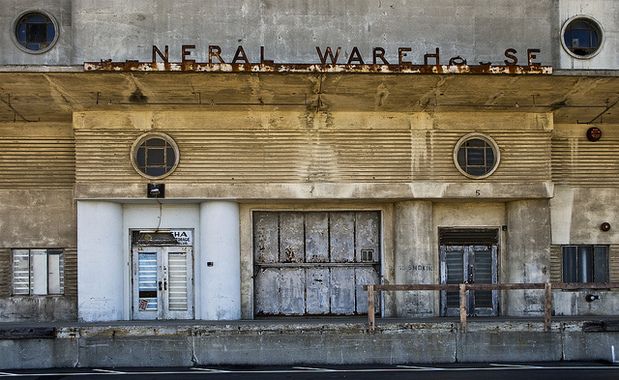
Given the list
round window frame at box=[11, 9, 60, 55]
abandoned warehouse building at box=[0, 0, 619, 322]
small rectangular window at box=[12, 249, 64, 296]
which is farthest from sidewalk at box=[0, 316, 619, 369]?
round window frame at box=[11, 9, 60, 55]

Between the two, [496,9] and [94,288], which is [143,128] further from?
[496,9]

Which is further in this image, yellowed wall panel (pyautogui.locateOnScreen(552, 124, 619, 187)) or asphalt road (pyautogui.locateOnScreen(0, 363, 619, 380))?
yellowed wall panel (pyautogui.locateOnScreen(552, 124, 619, 187))

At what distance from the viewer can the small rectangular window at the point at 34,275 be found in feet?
71.3

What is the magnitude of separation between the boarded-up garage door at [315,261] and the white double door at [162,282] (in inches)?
72.8

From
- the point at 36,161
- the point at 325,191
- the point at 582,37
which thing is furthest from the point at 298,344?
the point at 582,37

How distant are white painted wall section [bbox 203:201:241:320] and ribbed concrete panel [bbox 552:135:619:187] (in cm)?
885

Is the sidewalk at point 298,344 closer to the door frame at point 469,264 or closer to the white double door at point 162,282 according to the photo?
the white double door at point 162,282

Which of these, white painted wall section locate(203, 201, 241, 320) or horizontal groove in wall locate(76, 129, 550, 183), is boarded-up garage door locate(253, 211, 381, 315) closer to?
white painted wall section locate(203, 201, 241, 320)

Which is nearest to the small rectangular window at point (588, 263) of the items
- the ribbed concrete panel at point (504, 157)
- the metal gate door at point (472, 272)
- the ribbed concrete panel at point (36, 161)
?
the metal gate door at point (472, 272)

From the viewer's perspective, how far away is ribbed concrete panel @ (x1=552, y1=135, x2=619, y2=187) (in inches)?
885

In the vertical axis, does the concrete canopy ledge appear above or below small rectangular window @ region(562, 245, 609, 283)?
above

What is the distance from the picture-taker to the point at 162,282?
21812 millimetres

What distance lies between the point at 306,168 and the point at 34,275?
7644mm

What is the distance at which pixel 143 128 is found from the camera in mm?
20812
